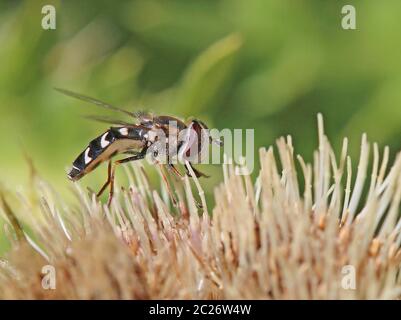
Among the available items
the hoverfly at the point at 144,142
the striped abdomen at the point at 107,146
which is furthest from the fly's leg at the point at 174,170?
the striped abdomen at the point at 107,146

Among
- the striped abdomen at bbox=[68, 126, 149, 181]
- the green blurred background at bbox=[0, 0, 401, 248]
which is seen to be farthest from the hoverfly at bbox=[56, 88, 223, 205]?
the green blurred background at bbox=[0, 0, 401, 248]

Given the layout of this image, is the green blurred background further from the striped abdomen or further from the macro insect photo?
the striped abdomen

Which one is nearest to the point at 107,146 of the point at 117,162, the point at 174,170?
the point at 117,162

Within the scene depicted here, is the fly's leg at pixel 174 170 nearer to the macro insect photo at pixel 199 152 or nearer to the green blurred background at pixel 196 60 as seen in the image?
the macro insect photo at pixel 199 152

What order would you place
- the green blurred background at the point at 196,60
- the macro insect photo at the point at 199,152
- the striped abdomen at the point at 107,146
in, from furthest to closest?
the green blurred background at the point at 196,60 < the striped abdomen at the point at 107,146 < the macro insect photo at the point at 199,152

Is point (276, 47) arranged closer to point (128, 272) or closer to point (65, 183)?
point (65, 183)

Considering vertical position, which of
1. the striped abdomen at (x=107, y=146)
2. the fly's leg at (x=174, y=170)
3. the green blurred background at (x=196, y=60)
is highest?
the green blurred background at (x=196, y=60)

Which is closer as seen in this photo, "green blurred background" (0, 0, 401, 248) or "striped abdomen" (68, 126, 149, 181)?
"striped abdomen" (68, 126, 149, 181)

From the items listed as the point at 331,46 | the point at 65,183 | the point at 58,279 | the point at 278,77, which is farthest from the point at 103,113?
the point at 58,279
